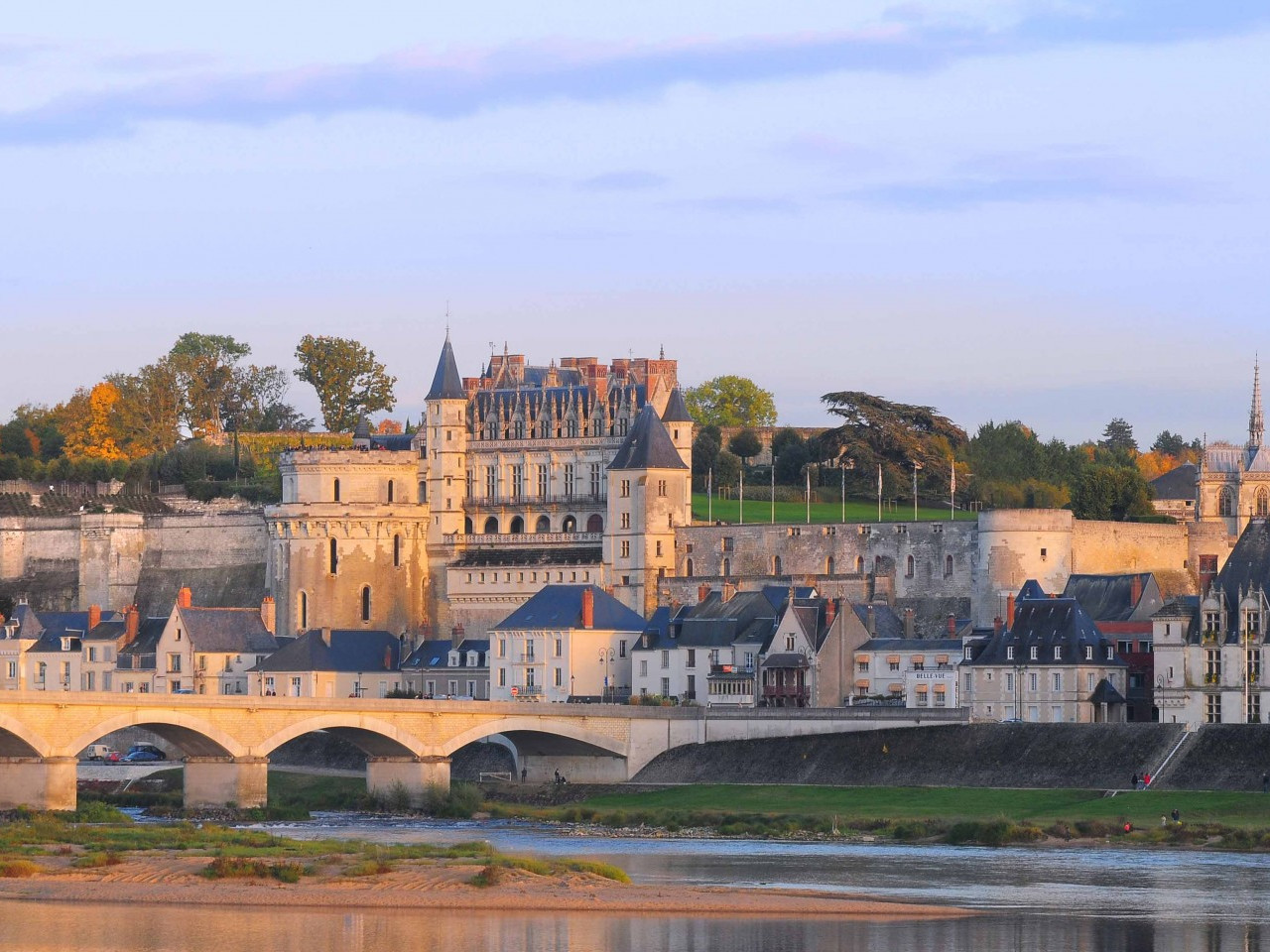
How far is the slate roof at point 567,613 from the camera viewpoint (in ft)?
281

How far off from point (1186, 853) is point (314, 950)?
73.3ft

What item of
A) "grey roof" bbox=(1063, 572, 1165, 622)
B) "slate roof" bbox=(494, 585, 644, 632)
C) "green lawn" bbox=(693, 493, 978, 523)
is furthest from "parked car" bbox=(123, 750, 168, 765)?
"grey roof" bbox=(1063, 572, 1165, 622)

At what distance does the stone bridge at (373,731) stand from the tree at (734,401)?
53.7 meters

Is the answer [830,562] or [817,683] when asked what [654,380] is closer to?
[830,562]

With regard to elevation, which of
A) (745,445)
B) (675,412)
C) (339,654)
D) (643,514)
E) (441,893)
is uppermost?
(745,445)

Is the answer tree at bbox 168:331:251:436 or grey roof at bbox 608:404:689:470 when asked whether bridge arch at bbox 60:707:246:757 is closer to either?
grey roof at bbox 608:404:689:470

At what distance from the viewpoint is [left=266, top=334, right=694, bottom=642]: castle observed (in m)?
97.7

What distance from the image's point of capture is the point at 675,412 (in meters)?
Result: 98.6

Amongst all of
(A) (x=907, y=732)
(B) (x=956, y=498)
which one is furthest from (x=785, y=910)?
(B) (x=956, y=498)

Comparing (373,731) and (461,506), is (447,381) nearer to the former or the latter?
(461,506)

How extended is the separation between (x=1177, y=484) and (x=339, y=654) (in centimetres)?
3963

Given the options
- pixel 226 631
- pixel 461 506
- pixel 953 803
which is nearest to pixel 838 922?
pixel 953 803

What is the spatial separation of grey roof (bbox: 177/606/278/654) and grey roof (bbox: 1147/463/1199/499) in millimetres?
37098

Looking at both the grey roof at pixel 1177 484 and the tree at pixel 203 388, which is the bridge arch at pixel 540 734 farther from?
the tree at pixel 203 388
